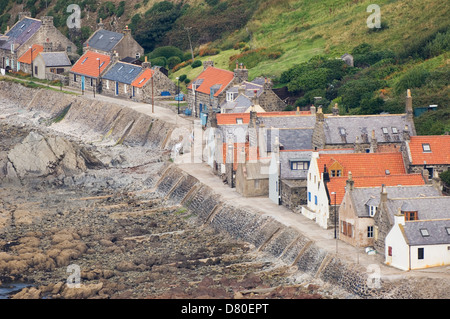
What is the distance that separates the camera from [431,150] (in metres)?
71.7

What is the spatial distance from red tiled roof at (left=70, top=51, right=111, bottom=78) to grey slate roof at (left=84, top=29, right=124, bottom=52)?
2073mm

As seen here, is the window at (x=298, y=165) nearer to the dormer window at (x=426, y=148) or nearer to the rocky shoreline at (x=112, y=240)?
the rocky shoreline at (x=112, y=240)

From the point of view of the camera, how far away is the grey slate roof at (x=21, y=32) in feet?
463

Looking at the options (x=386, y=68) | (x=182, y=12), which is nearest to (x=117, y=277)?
(x=386, y=68)

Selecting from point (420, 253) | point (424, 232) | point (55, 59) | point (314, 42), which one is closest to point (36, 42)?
point (55, 59)

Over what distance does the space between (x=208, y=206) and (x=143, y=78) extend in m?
41.2

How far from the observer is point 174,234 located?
7388 cm

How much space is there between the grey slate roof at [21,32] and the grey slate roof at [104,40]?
995 centimetres

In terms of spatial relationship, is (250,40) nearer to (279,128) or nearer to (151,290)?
(279,128)

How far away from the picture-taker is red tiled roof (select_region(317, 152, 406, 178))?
228 ft

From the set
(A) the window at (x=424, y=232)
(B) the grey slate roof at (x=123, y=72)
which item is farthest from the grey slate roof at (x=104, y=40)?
(A) the window at (x=424, y=232)

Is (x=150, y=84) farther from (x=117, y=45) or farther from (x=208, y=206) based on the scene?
(x=208, y=206)

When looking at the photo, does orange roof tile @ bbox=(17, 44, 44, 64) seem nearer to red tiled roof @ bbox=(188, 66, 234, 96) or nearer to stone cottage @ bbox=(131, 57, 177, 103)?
stone cottage @ bbox=(131, 57, 177, 103)

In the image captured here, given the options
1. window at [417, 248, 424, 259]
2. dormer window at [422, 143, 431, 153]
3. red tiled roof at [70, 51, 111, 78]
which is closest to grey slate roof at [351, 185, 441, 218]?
window at [417, 248, 424, 259]
